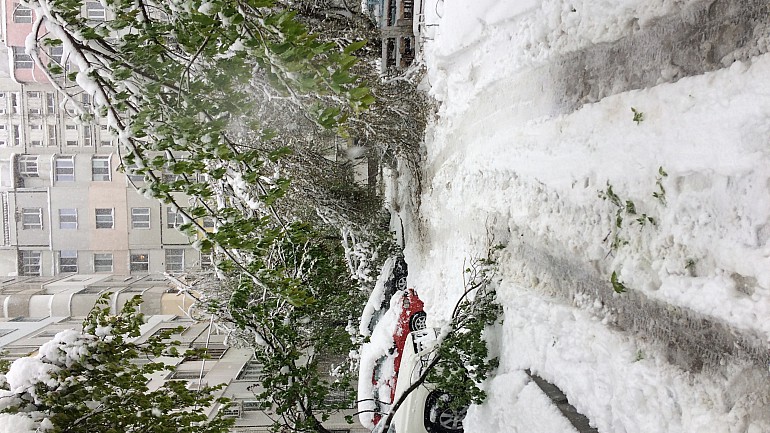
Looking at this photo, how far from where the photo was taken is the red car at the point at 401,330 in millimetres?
7258

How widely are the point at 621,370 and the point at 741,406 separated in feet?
2.86

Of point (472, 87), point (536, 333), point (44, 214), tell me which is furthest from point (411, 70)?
point (44, 214)

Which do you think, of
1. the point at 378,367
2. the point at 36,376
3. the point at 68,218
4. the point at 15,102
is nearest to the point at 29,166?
the point at 68,218

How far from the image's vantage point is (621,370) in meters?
3.72

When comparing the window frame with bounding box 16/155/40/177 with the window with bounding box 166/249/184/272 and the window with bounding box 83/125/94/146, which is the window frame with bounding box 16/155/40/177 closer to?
the window with bounding box 83/125/94/146

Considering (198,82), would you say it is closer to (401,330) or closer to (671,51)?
(671,51)

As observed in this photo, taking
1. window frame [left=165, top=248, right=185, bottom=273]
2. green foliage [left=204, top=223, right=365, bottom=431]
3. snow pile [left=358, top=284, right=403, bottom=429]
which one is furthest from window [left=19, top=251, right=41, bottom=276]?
snow pile [left=358, top=284, right=403, bottom=429]

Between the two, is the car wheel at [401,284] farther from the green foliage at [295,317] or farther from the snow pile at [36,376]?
the snow pile at [36,376]

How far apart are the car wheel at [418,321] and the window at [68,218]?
56.4 feet

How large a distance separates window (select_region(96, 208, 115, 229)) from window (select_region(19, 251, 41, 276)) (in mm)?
2779

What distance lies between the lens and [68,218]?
19922 mm

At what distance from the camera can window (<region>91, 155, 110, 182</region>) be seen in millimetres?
19672

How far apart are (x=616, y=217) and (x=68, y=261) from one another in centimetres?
2158

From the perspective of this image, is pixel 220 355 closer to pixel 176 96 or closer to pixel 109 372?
pixel 109 372
